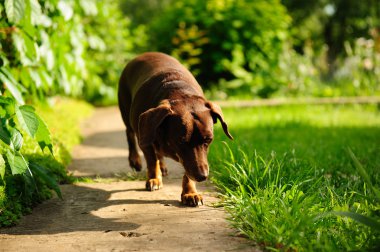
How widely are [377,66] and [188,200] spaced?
9452mm

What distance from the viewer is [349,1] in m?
23.9

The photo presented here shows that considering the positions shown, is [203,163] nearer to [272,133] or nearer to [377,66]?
[272,133]

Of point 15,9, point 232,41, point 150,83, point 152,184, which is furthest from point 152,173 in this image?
point 232,41

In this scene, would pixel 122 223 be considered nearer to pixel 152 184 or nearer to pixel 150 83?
pixel 152 184

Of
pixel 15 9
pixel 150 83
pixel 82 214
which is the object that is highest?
pixel 15 9

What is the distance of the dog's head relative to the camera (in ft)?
11.2

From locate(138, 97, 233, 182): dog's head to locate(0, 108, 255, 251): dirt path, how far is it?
34 centimetres

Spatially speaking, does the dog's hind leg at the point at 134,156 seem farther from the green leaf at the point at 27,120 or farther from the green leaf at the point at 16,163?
the green leaf at the point at 27,120

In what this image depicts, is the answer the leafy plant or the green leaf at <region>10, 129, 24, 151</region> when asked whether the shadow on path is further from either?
the green leaf at <region>10, 129, 24, 151</region>

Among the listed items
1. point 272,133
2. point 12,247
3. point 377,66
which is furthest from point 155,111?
point 377,66

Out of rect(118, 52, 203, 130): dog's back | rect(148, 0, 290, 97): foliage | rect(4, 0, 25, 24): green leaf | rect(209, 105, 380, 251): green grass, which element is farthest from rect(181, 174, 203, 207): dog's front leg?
rect(148, 0, 290, 97): foliage

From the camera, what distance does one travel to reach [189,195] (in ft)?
11.8

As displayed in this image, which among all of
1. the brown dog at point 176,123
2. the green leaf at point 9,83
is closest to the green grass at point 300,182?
the brown dog at point 176,123

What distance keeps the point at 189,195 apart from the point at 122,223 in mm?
563
